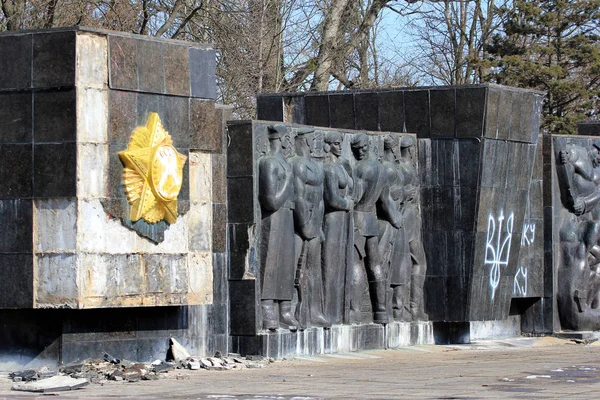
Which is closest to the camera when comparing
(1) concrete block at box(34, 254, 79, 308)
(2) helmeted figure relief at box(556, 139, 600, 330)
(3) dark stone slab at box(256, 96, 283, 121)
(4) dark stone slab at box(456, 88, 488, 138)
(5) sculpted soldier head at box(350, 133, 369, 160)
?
(1) concrete block at box(34, 254, 79, 308)

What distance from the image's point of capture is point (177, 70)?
18.4m

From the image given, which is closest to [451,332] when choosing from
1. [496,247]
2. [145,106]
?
[496,247]

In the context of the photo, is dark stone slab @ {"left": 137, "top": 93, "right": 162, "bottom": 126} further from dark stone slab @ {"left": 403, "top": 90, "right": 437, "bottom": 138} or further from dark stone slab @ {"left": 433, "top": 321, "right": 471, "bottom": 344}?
dark stone slab @ {"left": 433, "top": 321, "right": 471, "bottom": 344}

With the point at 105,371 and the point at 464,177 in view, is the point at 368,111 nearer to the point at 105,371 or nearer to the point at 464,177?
the point at 464,177

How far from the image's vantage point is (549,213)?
25.2m

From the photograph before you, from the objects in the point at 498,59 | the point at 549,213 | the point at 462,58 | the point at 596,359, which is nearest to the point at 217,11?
the point at 549,213

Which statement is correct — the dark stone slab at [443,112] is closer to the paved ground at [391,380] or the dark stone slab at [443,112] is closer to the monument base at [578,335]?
the paved ground at [391,380]

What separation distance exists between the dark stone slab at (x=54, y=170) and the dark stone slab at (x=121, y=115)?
21.2 inches

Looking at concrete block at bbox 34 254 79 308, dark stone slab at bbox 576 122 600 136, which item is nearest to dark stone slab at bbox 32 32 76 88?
concrete block at bbox 34 254 79 308

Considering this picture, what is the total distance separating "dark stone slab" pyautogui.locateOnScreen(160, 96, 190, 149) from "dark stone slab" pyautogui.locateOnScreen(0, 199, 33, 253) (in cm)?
196

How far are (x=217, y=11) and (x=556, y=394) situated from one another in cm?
1569

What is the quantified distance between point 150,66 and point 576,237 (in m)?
9.84

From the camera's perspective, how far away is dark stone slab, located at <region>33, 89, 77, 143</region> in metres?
17.1

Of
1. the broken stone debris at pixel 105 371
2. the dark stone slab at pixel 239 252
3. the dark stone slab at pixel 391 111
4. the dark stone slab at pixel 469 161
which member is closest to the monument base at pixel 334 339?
the dark stone slab at pixel 239 252
